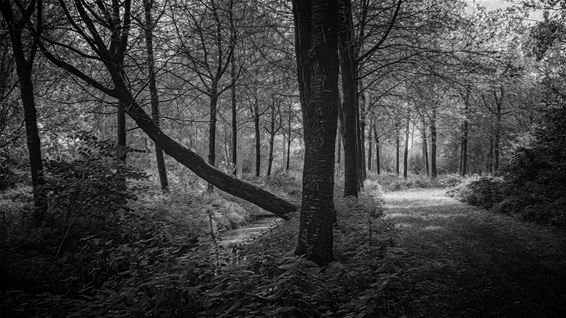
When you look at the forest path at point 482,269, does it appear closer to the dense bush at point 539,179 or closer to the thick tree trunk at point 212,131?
the dense bush at point 539,179

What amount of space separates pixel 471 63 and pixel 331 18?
249 inches

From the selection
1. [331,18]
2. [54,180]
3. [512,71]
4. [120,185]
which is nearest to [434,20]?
[512,71]

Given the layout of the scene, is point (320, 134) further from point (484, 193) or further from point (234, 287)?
point (484, 193)

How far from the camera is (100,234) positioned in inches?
289

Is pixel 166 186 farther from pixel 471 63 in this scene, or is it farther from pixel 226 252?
pixel 471 63

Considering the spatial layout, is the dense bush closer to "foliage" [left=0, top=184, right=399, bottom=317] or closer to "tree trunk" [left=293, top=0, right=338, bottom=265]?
"foliage" [left=0, top=184, right=399, bottom=317]

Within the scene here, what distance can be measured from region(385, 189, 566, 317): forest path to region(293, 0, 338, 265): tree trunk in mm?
1288

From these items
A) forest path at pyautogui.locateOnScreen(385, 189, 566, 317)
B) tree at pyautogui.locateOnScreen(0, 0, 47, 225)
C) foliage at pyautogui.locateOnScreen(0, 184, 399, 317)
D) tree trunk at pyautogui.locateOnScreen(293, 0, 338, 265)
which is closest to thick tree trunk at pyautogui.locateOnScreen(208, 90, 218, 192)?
tree at pyautogui.locateOnScreen(0, 0, 47, 225)

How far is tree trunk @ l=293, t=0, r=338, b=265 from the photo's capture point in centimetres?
493

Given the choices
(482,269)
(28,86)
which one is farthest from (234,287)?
(28,86)

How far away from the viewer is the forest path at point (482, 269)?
3924mm

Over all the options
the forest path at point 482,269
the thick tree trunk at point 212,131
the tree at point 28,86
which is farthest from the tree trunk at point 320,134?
the thick tree trunk at point 212,131

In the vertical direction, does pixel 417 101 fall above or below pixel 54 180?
above

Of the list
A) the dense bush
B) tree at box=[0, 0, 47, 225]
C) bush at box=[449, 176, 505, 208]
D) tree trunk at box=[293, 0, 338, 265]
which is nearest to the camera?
tree trunk at box=[293, 0, 338, 265]
